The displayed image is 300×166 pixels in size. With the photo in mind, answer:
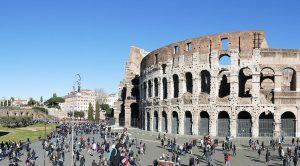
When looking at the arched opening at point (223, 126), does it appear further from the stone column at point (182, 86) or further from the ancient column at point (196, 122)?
the stone column at point (182, 86)

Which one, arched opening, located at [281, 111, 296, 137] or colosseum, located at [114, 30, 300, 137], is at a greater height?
colosseum, located at [114, 30, 300, 137]

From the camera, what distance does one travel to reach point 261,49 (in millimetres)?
39562

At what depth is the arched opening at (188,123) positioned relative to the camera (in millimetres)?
43062

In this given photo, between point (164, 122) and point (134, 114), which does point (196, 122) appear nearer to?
point (164, 122)

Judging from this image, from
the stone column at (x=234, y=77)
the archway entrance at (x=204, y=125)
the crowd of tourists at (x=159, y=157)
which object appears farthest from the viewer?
the archway entrance at (x=204, y=125)

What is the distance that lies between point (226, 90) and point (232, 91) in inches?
249

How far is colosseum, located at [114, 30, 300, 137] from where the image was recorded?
129ft

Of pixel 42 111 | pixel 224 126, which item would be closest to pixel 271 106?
pixel 224 126

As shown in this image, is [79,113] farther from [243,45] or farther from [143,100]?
[243,45]

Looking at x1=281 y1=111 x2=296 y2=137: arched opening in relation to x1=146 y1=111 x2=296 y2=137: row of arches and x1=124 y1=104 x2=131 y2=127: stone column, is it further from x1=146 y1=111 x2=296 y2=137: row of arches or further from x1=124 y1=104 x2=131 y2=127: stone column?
x1=124 y1=104 x2=131 y2=127: stone column

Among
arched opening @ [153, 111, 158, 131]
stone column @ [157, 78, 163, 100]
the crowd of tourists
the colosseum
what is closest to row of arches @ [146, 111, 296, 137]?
the colosseum

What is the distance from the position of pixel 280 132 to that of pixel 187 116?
36.1 ft

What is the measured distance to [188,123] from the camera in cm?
4353

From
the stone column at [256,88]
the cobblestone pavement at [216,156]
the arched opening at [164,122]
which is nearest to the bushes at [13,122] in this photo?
the arched opening at [164,122]
